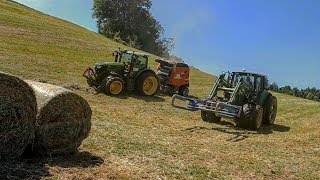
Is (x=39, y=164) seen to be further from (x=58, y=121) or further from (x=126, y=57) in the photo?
(x=126, y=57)

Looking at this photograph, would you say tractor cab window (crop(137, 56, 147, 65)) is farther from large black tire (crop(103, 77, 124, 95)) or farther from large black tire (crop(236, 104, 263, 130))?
large black tire (crop(236, 104, 263, 130))

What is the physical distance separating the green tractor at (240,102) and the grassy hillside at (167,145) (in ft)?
1.60

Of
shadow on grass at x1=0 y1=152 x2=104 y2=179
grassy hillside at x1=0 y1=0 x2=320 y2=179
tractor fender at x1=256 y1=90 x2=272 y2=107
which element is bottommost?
shadow on grass at x1=0 y1=152 x2=104 y2=179

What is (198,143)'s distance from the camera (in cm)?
1331

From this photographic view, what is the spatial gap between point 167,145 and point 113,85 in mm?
10093

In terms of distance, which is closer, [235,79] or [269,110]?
[269,110]

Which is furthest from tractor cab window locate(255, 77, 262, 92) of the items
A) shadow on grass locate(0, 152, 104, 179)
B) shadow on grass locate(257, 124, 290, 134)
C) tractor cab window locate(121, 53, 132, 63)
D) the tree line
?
the tree line

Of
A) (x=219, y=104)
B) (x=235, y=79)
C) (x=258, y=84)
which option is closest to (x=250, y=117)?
(x=219, y=104)

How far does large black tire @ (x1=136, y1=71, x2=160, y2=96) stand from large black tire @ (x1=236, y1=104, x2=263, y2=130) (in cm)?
734

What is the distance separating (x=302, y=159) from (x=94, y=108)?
8265 millimetres

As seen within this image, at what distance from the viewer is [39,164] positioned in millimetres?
8500

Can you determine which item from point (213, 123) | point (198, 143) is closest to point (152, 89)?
point (213, 123)

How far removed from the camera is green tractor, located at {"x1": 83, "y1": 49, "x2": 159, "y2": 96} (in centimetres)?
2208

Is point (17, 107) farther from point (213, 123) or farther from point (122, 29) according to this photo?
point (122, 29)
